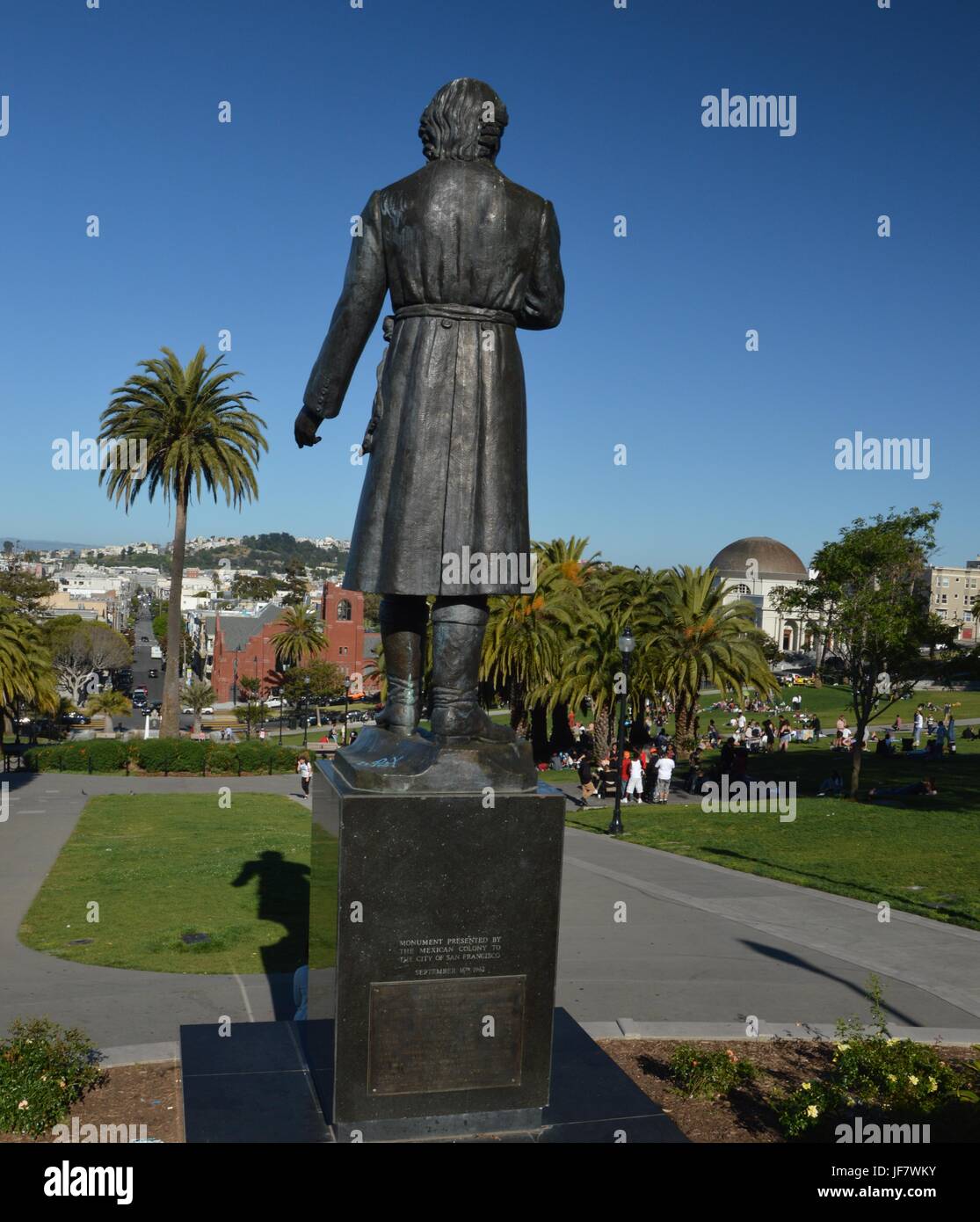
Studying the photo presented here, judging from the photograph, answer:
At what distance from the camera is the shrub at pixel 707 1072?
22.2 feet

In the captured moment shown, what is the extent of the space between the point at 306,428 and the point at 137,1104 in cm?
416

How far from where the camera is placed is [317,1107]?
5.62 meters

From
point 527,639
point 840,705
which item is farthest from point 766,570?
point 527,639

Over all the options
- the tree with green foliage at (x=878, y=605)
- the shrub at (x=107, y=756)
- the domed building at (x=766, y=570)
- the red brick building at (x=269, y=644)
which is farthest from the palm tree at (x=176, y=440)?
the domed building at (x=766, y=570)

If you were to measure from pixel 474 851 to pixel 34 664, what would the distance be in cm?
2563

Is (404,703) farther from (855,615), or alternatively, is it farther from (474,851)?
(855,615)

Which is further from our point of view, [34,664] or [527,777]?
[34,664]

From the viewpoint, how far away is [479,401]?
5758mm

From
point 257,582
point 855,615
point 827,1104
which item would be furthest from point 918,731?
point 257,582

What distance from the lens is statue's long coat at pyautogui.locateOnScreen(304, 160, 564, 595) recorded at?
5.67 m

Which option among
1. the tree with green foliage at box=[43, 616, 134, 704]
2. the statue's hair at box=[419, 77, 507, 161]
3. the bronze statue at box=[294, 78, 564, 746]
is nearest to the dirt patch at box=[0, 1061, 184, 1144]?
the bronze statue at box=[294, 78, 564, 746]

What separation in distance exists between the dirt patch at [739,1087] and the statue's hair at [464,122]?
5433mm

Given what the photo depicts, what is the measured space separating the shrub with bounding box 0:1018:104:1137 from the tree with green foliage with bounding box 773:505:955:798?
18.5 meters

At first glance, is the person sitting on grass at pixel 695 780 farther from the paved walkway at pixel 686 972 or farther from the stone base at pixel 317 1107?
the stone base at pixel 317 1107
